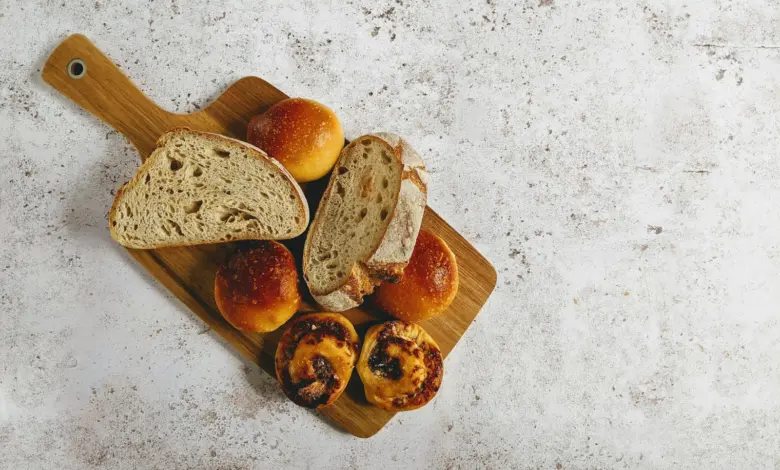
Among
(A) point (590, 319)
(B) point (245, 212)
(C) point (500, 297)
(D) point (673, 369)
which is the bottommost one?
(D) point (673, 369)

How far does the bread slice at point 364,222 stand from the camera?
2.10m

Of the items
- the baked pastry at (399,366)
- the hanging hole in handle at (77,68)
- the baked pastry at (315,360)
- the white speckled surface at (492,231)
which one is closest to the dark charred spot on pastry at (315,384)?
the baked pastry at (315,360)

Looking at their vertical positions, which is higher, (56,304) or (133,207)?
(133,207)

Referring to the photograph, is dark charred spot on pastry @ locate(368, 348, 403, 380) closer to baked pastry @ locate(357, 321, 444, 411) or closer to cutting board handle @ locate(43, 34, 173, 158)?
baked pastry @ locate(357, 321, 444, 411)

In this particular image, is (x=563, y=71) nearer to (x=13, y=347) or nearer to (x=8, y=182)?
(x=8, y=182)

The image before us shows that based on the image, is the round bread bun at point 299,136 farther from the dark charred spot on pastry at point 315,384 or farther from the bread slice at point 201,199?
the dark charred spot on pastry at point 315,384

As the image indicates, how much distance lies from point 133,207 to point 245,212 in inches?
17.9

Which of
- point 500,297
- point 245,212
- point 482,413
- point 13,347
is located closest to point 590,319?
point 500,297

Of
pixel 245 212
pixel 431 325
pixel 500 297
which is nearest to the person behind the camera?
pixel 245 212

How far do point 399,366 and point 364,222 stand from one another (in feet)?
1.90

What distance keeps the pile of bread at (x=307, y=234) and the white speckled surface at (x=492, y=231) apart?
12.5 inches

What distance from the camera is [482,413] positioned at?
8.48 feet

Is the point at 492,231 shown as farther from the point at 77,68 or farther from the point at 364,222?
the point at 77,68

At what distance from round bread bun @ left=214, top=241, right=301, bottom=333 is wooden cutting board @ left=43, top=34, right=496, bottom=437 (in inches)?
6.2
